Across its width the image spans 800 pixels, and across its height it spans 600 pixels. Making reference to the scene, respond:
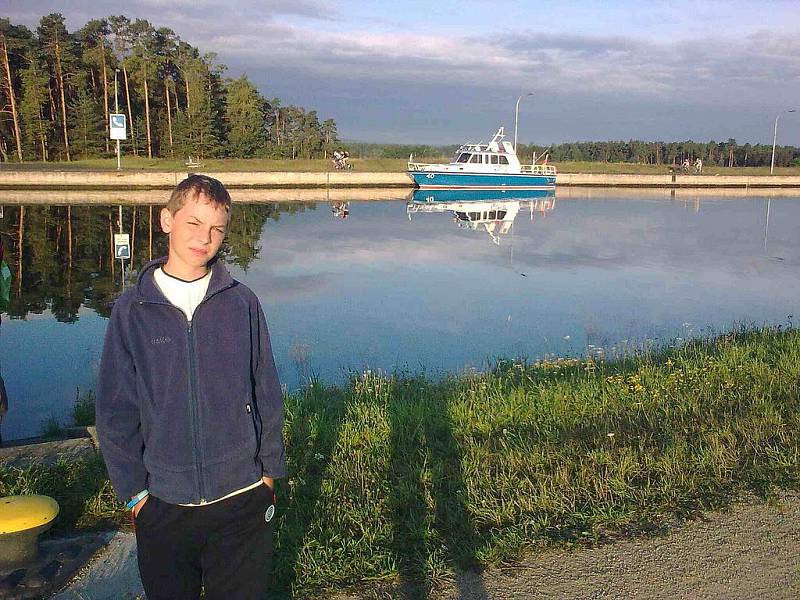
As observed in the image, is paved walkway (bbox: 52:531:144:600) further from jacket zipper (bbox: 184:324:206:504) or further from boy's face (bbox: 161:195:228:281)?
boy's face (bbox: 161:195:228:281)

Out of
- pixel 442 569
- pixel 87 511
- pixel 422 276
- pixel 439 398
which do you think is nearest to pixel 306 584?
pixel 442 569

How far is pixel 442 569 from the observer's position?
12.9 feet

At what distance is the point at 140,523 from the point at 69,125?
2120 inches

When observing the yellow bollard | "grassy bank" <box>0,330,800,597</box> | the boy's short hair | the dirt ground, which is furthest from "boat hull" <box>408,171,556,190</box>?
the boy's short hair

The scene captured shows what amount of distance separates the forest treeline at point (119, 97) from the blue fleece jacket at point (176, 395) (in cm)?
4900

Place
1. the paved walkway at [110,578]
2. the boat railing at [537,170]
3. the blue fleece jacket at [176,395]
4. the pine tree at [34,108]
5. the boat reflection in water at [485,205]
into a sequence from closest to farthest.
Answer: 1. the blue fleece jacket at [176,395]
2. the paved walkway at [110,578]
3. the boat reflection in water at [485,205]
4. the pine tree at [34,108]
5. the boat railing at [537,170]

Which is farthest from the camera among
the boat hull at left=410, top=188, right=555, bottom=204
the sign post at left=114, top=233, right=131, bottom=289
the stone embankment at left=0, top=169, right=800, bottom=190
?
the boat hull at left=410, top=188, right=555, bottom=204

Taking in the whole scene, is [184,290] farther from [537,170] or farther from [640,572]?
[537,170]

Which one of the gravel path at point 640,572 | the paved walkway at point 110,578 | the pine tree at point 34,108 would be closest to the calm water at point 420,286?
the paved walkway at point 110,578

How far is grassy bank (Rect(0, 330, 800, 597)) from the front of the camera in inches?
167

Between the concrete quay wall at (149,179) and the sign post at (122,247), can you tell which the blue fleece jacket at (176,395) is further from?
the concrete quay wall at (149,179)

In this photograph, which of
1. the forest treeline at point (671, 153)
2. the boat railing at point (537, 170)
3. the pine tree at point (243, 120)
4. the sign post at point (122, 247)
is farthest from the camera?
the forest treeline at point (671, 153)

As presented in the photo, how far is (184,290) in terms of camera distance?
2.78m

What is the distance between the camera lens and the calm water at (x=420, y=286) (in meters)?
10.5
